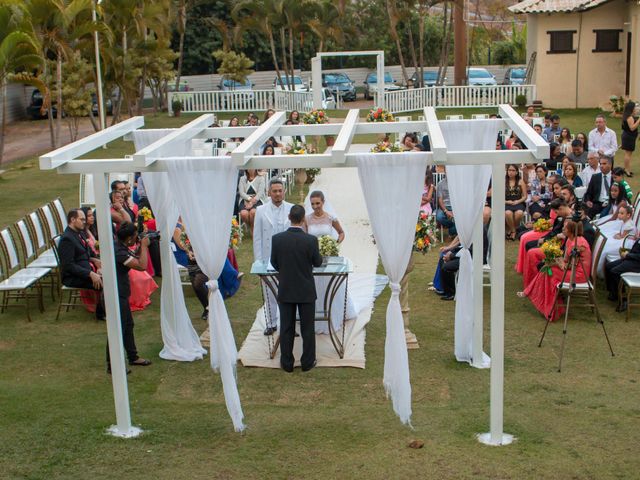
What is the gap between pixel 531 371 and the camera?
31.3 ft

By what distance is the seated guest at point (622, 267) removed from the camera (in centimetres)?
1163

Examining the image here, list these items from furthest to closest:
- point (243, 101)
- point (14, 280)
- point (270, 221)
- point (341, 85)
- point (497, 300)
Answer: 1. point (341, 85)
2. point (243, 101)
3. point (14, 280)
4. point (270, 221)
5. point (497, 300)

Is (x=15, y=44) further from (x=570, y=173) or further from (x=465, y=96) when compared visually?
(x=465, y=96)

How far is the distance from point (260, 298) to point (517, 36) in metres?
41.8

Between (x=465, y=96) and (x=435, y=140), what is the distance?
2557 centimetres

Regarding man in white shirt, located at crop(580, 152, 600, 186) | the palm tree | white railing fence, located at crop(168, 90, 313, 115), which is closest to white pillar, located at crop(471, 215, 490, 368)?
man in white shirt, located at crop(580, 152, 600, 186)

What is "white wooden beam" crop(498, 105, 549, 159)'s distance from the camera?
24.2 feet

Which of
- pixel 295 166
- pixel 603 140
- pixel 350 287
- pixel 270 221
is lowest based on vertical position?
pixel 350 287

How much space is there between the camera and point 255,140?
334 inches

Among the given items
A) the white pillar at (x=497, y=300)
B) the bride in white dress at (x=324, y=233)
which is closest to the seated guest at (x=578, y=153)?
the bride in white dress at (x=324, y=233)

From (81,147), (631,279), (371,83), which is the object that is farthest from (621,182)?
(371,83)

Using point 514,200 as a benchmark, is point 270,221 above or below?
above

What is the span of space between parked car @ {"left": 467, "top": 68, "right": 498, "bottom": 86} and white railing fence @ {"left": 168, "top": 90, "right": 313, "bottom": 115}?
9.70 meters

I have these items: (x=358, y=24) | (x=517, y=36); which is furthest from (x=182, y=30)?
(x=517, y=36)
